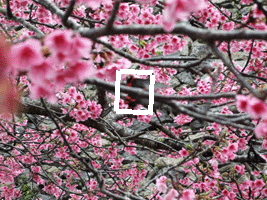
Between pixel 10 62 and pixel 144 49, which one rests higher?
pixel 144 49

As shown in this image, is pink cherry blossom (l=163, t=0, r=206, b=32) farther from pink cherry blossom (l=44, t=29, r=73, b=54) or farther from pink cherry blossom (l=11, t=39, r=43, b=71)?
pink cherry blossom (l=11, t=39, r=43, b=71)

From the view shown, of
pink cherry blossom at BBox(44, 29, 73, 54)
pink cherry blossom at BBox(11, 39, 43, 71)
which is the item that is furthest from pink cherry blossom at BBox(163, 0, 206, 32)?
pink cherry blossom at BBox(11, 39, 43, 71)

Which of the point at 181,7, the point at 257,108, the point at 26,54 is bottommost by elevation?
the point at 257,108

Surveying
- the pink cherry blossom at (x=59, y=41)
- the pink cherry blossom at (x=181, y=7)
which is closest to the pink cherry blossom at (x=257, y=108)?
the pink cherry blossom at (x=181, y=7)

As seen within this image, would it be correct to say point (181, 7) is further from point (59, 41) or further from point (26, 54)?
point (26, 54)

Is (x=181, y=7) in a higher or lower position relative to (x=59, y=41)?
higher

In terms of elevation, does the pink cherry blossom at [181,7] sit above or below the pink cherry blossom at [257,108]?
above

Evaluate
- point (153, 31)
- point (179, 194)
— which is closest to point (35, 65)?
point (153, 31)

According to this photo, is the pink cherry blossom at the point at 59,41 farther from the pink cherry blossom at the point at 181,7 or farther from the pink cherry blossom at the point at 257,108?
the pink cherry blossom at the point at 257,108

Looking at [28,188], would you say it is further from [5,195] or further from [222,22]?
[222,22]

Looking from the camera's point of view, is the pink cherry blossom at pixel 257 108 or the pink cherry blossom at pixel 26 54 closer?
the pink cherry blossom at pixel 26 54

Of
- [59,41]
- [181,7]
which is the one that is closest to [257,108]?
[181,7]

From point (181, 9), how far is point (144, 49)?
6.26 ft

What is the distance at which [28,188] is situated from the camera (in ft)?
17.9
